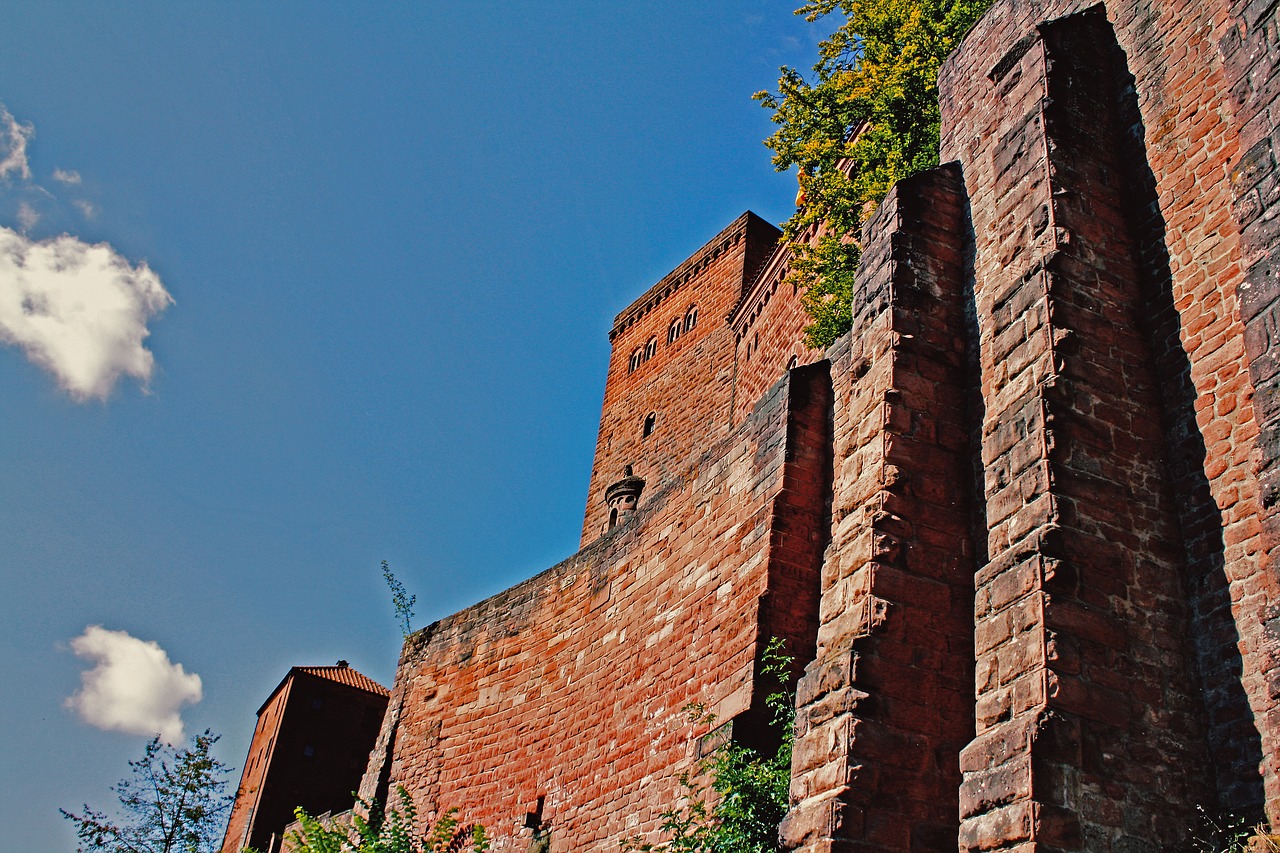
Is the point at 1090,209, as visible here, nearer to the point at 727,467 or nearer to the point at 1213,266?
the point at 1213,266

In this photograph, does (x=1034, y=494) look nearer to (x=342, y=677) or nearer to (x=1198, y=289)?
(x=1198, y=289)

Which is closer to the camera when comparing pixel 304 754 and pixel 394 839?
pixel 394 839

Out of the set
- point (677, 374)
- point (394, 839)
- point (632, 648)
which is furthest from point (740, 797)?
point (677, 374)

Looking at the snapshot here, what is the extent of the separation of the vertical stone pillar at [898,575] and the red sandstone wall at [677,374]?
1661 centimetres

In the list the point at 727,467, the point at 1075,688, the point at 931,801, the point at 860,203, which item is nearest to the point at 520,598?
the point at 727,467

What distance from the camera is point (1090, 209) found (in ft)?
24.1

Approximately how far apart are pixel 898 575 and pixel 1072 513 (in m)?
1.16

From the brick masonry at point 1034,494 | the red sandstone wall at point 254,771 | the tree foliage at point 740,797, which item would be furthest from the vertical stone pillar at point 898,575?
the red sandstone wall at point 254,771

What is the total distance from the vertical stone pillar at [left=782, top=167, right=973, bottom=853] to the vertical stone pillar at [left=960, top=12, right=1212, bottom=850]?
50 centimetres

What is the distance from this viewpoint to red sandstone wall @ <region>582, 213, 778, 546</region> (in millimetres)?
26609

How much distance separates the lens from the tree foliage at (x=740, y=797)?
757 cm

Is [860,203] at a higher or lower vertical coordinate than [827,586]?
higher

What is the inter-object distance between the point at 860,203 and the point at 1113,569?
25.5 feet

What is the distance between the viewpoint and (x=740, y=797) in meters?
7.73
